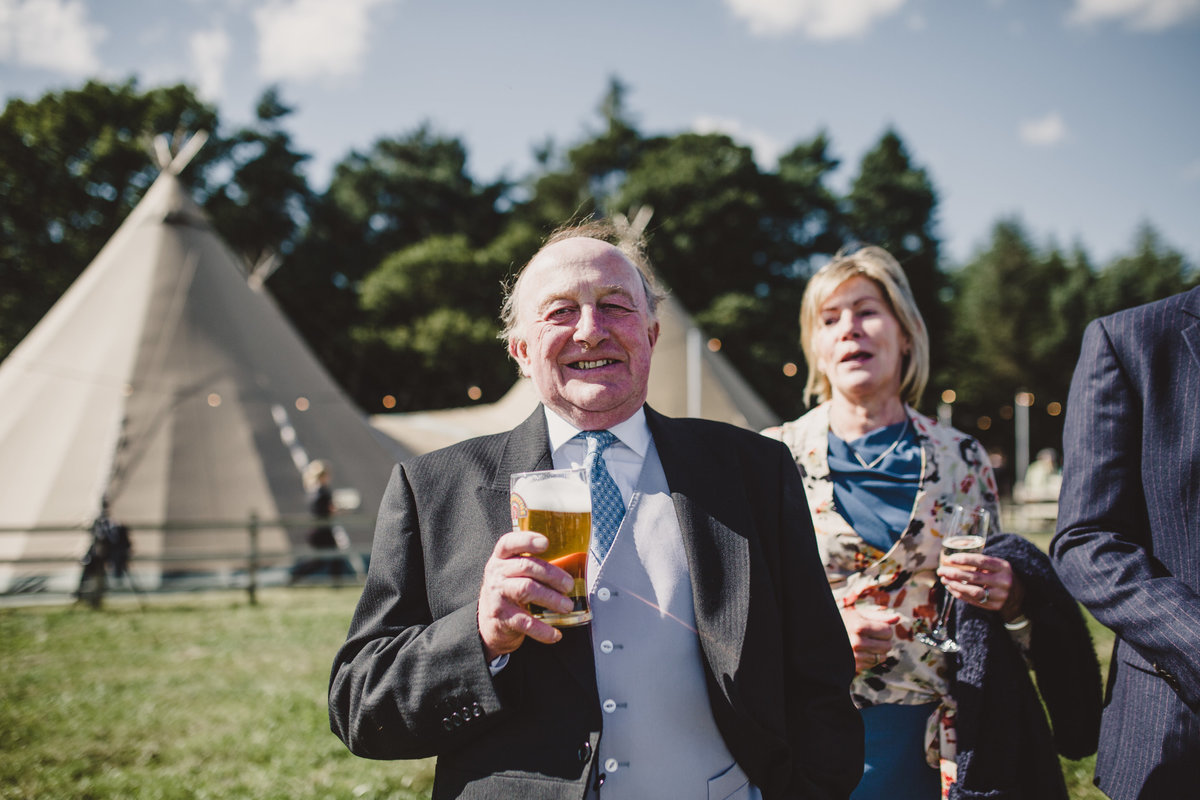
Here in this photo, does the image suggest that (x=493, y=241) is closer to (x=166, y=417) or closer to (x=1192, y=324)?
(x=166, y=417)

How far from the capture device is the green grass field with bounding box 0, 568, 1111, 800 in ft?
12.8

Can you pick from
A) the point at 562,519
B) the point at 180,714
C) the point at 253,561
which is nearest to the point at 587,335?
the point at 562,519

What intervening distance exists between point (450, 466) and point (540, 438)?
23 centimetres

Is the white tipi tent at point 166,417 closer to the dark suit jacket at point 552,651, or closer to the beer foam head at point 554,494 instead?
the dark suit jacket at point 552,651

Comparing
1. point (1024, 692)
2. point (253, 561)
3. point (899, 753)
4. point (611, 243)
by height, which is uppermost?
point (611, 243)

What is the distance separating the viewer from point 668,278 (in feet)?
101

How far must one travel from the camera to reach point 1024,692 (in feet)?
6.89

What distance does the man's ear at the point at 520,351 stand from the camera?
2.00 meters

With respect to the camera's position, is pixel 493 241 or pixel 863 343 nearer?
pixel 863 343

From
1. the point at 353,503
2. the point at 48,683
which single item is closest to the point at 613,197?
the point at 353,503

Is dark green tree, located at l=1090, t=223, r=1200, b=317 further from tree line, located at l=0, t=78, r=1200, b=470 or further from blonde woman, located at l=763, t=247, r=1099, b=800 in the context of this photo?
blonde woman, located at l=763, t=247, r=1099, b=800

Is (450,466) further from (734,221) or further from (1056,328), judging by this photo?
(1056,328)

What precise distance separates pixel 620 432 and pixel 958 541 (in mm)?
997

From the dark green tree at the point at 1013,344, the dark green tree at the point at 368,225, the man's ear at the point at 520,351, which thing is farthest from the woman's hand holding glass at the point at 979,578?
the dark green tree at the point at 1013,344
